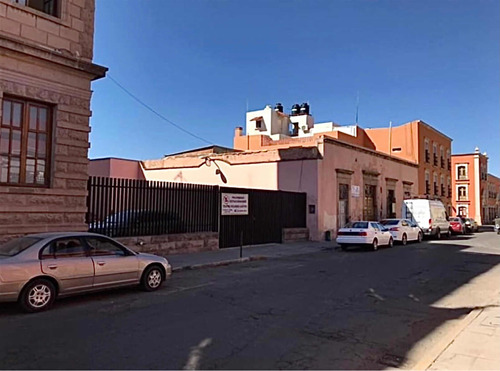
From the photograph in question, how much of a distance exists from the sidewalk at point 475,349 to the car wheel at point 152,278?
20.4 feet

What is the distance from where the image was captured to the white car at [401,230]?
24.5 meters

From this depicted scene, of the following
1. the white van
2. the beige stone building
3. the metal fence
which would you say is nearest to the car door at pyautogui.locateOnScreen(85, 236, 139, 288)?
the beige stone building

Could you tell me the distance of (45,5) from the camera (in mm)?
12680

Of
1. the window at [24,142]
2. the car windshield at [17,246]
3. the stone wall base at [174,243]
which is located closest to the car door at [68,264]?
the car windshield at [17,246]

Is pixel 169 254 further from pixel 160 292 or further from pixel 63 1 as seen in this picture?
pixel 63 1

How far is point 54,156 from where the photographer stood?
1235cm

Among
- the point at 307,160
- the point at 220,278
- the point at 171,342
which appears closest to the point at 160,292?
the point at 220,278

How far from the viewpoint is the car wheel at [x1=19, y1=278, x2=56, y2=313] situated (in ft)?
24.8

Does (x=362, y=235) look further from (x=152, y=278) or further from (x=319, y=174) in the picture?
(x=152, y=278)

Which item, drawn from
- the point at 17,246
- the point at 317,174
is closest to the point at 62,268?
→ the point at 17,246

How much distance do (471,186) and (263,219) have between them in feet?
185

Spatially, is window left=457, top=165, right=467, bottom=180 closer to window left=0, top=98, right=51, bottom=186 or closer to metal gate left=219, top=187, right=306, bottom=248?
metal gate left=219, top=187, right=306, bottom=248

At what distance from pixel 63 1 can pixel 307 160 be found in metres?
16.1

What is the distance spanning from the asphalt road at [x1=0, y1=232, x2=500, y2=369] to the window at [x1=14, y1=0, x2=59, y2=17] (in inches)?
332
